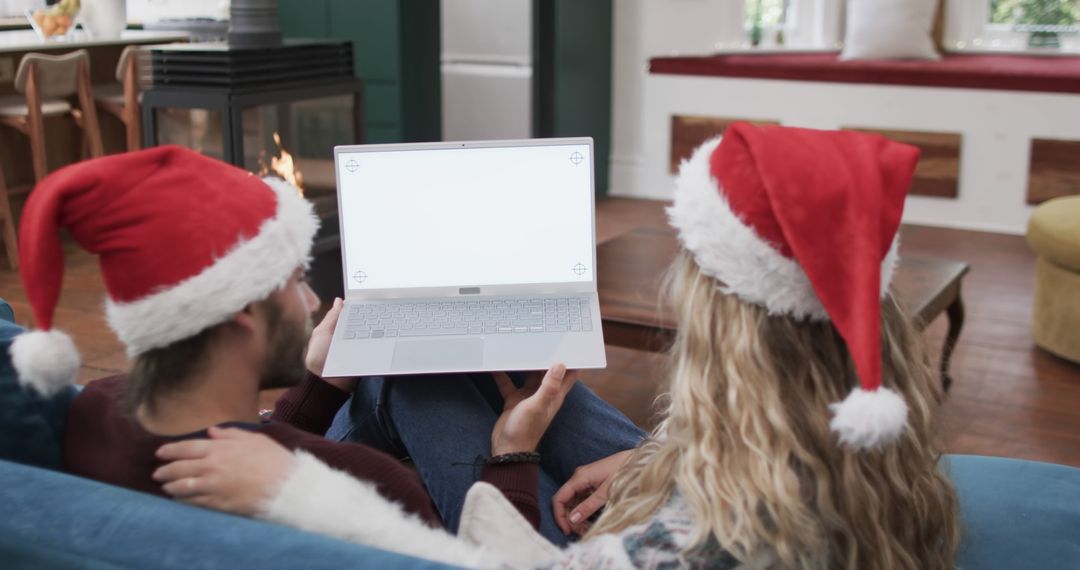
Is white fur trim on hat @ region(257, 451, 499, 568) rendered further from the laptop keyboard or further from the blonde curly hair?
the laptop keyboard

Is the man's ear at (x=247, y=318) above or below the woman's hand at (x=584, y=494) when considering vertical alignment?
above

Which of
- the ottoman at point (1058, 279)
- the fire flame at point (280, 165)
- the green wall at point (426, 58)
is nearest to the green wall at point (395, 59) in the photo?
the green wall at point (426, 58)

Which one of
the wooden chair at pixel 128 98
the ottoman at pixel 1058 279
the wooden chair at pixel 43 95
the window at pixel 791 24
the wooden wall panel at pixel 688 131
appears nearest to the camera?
the ottoman at pixel 1058 279

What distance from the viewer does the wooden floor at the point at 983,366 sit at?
302cm

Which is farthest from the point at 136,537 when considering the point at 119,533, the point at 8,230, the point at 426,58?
the point at 426,58

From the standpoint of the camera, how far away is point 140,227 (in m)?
1.12

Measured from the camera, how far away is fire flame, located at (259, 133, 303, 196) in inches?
160

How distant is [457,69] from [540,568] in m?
5.66

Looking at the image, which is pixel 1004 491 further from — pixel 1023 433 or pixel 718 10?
pixel 718 10

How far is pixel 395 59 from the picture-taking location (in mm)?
5418

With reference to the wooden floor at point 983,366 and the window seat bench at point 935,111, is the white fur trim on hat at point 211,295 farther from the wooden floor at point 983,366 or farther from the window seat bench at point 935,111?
the window seat bench at point 935,111

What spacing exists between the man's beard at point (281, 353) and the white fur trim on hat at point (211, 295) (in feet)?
0.14

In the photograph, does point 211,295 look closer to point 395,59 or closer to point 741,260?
point 741,260

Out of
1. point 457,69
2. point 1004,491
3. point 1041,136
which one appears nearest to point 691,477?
point 1004,491
